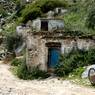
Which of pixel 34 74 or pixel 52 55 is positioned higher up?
pixel 52 55

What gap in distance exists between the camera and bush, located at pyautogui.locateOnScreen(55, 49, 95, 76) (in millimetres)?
26898

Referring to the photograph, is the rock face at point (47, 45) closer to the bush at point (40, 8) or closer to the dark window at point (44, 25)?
the dark window at point (44, 25)

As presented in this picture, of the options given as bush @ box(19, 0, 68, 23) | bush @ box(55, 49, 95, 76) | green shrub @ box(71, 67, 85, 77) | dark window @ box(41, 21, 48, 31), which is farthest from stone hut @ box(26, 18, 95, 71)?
bush @ box(19, 0, 68, 23)

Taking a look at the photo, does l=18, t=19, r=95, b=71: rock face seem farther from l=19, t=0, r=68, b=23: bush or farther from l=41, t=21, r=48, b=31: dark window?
l=19, t=0, r=68, b=23: bush

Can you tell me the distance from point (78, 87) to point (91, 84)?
0.95m

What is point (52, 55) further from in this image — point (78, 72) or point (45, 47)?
point (78, 72)

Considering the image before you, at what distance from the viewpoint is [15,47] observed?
44.4m

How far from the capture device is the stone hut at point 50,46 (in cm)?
2762

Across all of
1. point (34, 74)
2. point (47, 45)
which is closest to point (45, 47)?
point (47, 45)

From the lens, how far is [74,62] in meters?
27.2

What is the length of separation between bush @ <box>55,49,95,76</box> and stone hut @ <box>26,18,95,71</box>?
1.73 ft

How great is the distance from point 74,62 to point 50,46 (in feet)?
7.06

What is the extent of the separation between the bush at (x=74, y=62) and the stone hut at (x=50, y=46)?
0.53m

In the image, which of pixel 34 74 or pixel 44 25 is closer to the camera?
pixel 34 74
